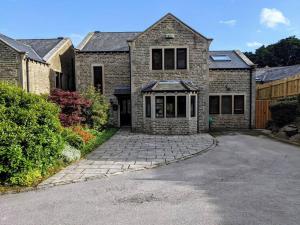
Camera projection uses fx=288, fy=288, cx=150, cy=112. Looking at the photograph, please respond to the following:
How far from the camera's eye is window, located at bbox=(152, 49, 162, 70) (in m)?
19.8

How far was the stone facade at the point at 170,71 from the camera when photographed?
64.3 ft

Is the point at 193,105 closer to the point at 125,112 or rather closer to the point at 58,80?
the point at 125,112

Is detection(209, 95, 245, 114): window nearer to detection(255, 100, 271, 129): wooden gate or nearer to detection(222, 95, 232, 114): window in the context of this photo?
detection(222, 95, 232, 114): window

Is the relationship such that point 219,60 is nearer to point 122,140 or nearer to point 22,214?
point 122,140

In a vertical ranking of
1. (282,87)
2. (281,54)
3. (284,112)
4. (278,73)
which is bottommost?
(284,112)

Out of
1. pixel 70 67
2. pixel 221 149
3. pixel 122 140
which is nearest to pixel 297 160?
pixel 221 149

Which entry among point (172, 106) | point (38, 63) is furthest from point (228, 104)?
point (38, 63)

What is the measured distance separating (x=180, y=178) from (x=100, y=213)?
3.20m

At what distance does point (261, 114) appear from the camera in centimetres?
2205

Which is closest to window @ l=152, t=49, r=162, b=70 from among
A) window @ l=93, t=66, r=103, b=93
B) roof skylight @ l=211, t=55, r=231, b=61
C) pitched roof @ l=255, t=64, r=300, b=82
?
window @ l=93, t=66, r=103, b=93

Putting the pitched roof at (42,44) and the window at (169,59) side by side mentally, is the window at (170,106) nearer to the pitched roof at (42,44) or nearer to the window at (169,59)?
the window at (169,59)

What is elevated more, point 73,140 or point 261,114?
point 261,114

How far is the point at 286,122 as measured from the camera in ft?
57.3

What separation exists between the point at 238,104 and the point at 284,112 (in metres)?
4.87
